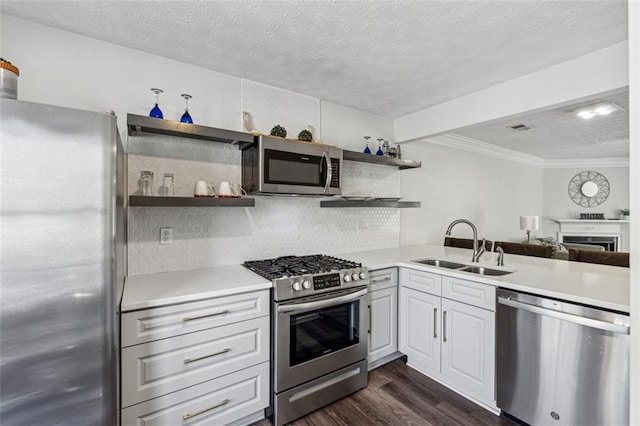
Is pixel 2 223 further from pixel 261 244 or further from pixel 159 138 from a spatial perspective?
pixel 261 244

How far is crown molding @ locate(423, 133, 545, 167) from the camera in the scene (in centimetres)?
432

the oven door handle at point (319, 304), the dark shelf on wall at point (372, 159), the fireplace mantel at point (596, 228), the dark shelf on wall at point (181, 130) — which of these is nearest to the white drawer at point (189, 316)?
the oven door handle at point (319, 304)

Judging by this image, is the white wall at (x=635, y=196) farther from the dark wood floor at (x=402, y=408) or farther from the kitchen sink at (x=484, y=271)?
the kitchen sink at (x=484, y=271)

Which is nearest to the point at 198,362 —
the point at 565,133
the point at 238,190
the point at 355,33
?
the point at 238,190

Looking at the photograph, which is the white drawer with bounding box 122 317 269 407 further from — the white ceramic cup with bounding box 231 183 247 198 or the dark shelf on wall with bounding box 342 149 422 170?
the dark shelf on wall with bounding box 342 149 422 170

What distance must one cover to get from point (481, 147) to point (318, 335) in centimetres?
445

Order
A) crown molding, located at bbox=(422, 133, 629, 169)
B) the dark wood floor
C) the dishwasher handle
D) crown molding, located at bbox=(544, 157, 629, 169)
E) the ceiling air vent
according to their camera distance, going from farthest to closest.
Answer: crown molding, located at bbox=(544, 157, 629, 169) < crown molding, located at bbox=(422, 133, 629, 169) < the ceiling air vent < the dark wood floor < the dishwasher handle

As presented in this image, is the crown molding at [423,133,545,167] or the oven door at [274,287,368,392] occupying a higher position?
the crown molding at [423,133,545,167]

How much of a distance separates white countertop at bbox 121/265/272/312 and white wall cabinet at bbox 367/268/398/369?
1018 millimetres

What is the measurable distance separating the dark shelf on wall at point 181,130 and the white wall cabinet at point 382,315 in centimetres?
152

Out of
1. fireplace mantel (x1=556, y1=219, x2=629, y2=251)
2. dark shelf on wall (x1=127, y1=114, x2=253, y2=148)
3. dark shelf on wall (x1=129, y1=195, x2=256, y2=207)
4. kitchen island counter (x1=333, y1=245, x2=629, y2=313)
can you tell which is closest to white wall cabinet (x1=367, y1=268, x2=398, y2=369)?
kitchen island counter (x1=333, y1=245, x2=629, y2=313)

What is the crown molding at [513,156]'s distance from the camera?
4.43 m

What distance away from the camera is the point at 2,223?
1.05 metres

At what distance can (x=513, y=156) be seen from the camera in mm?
5770
